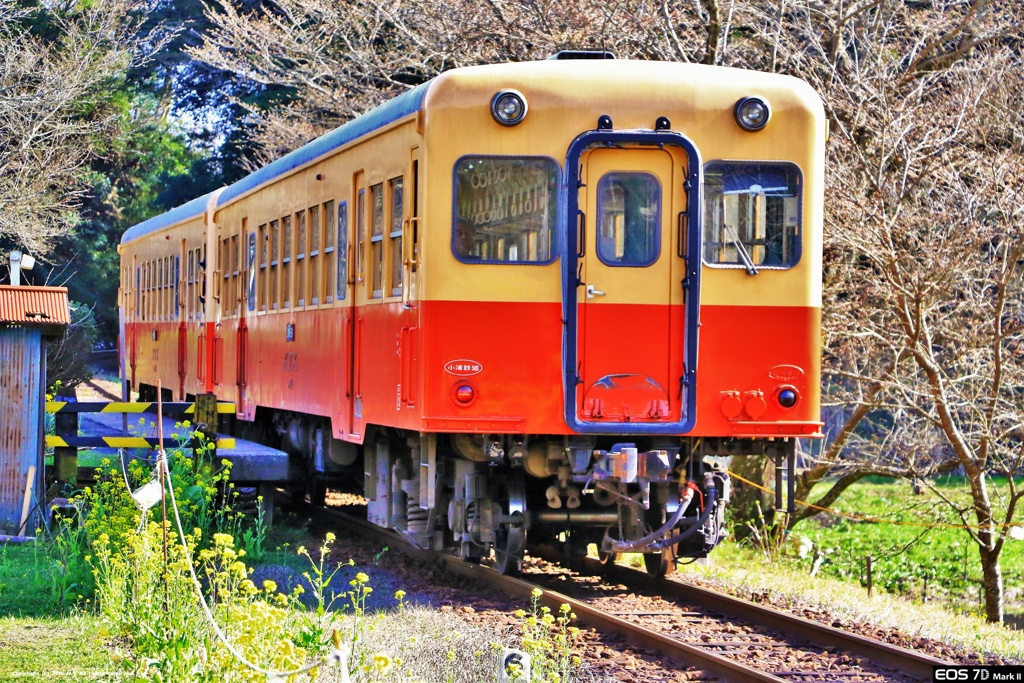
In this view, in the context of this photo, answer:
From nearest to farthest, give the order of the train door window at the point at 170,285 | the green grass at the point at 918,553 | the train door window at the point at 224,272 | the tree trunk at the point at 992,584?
the tree trunk at the point at 992,584 < the green grass at the point at 918,553 < the train door window at the point at 224,272 < the train door window at the point at 170,285

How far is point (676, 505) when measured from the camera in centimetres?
952

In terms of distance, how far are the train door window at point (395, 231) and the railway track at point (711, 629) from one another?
225cm

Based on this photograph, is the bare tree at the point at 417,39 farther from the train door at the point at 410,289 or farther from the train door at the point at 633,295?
the train door at the point at 410,289

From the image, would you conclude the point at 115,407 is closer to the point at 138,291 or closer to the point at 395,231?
the point at 395,231

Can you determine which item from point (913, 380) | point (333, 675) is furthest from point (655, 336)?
A: point (913, 380)

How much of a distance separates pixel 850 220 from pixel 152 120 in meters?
30.0

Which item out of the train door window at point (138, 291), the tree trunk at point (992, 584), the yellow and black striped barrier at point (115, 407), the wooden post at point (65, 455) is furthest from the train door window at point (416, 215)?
the train door window at point (138, 291)

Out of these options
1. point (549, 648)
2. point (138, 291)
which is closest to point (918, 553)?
point (138, 291)

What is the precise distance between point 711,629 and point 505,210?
118 inches

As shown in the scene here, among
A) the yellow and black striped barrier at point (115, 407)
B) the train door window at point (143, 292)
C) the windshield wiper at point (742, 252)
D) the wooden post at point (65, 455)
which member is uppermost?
the train door window at point (143, 292)

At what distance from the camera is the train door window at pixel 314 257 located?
11.8 m

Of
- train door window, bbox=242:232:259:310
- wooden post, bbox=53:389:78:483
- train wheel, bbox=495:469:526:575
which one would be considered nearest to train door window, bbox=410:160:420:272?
train wheel, bbox=495:469:526:575

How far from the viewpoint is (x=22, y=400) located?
1112 centimetres

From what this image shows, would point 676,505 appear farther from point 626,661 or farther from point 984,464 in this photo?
point 984,464
